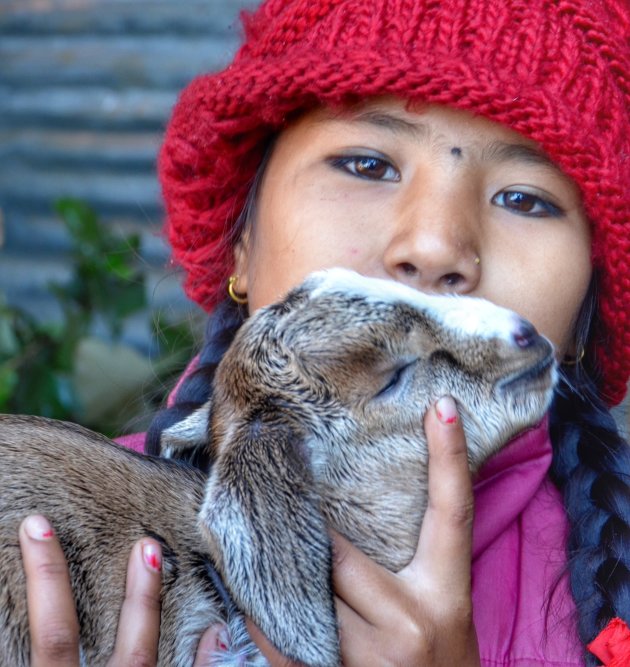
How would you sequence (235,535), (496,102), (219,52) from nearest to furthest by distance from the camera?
(235,535) < (496,102) < (219,52)

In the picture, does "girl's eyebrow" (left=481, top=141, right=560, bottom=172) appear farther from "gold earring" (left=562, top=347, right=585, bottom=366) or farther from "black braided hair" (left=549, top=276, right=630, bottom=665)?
"gold earring" (left=562, top=347, right=585, bottom=366)

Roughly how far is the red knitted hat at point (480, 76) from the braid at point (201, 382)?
0.50 metres

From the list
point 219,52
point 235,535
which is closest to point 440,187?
point 235,535

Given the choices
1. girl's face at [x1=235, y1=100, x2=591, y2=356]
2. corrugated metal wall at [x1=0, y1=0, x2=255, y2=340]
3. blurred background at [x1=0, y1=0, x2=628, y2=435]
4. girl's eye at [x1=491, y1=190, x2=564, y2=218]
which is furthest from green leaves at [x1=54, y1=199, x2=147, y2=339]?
girl's eye at [x1=491, y1=190, x2=564, y2=218]

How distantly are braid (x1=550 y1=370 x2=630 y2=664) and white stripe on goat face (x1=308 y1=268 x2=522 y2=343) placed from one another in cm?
72

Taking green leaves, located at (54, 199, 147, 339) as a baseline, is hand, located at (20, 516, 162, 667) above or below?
above

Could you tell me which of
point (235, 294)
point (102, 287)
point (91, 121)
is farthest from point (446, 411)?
point (91, 121)

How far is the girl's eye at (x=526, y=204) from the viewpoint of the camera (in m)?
2.64

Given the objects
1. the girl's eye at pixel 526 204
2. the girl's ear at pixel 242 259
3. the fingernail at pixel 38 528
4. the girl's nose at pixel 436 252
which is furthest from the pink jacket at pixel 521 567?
the fingernail at pixel 38 528

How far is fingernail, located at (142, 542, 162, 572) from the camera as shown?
2023 millimetres

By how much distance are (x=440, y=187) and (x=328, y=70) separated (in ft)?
1.27

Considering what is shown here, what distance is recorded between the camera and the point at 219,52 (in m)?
5.70

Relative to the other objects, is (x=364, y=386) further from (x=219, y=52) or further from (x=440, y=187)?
(x=219, y=52)

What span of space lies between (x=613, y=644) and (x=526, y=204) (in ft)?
3.46
